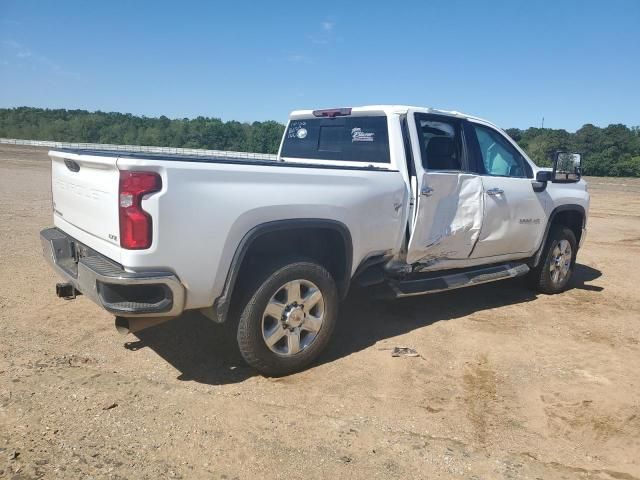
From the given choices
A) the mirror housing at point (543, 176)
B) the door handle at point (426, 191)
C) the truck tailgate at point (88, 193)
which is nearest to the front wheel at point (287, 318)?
the truck tailgate at point (88, 193)

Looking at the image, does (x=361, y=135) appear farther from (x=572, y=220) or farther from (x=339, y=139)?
(x=572, y=220)

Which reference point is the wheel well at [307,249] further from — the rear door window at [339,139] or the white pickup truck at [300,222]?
the rear door window at [339,139]

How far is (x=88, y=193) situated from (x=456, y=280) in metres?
3.30

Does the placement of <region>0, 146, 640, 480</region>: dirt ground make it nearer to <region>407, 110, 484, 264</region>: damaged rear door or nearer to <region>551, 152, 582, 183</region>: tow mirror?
<region>407, 110, 484, 264</region>: damaged rear door

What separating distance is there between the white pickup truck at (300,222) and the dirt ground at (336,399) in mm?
450

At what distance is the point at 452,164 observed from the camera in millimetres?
4848

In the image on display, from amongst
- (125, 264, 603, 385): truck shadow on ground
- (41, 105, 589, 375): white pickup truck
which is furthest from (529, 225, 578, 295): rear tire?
(41, 105, 589, 375): white pickup truck

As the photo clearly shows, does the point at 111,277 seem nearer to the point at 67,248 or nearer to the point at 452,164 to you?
the point at 67,248

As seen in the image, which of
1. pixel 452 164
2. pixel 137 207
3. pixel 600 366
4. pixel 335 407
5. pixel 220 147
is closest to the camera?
pixel 137 207

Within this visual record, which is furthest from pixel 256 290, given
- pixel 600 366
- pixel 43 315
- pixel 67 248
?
pixel 600 366

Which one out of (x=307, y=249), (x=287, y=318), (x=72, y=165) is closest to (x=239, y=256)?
(x=287, y=318)

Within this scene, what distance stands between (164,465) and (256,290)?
120 centimetres

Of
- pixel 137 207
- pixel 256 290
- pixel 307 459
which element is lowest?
pixel 307 459

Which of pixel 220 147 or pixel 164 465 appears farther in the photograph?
pixel 220 147
